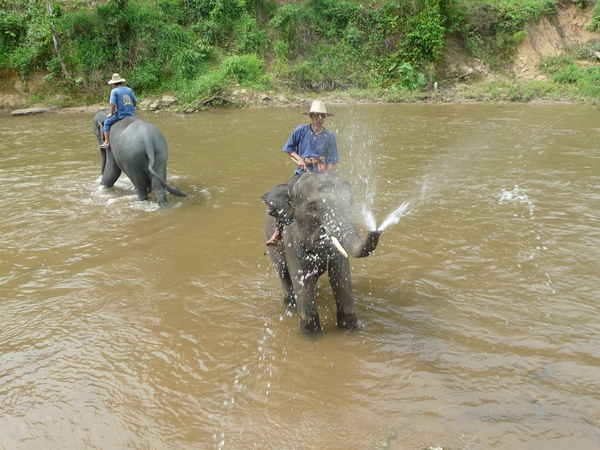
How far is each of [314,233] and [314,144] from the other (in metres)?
1.34

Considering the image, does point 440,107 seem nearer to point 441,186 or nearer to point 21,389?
point 441,186

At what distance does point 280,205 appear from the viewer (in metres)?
3.83

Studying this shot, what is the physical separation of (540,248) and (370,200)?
8.98 feet

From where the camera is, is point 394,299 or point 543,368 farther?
point 394,299

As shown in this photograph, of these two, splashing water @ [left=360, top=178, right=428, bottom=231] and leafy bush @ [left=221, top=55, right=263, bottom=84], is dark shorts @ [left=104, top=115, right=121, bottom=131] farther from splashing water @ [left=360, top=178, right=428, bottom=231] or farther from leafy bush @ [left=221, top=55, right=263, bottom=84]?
leafy bush @ [left=221, top=55, right=263, bottom=84]

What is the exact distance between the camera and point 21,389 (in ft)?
11.8

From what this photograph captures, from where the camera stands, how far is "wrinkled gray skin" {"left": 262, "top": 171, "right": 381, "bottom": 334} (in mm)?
3561

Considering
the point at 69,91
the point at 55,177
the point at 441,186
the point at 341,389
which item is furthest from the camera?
the point at 69,91

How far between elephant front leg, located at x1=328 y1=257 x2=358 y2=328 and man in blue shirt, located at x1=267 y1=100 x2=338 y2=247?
1105 mm

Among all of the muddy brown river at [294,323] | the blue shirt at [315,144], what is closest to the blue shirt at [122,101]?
the muddy brown river at [294,323]

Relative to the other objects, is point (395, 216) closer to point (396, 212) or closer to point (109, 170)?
point (396, 212)

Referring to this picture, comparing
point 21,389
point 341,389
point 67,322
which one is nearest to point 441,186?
point 341,389

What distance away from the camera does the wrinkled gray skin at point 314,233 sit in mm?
3561

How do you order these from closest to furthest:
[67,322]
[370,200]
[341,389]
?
[341,389] < [67,322] < [370,200]
